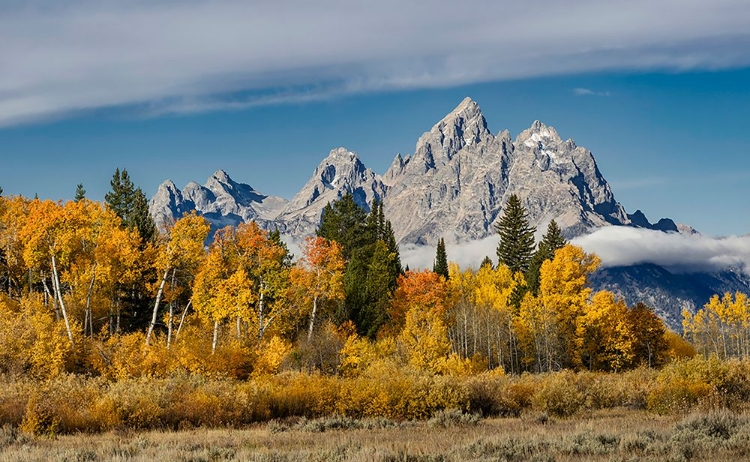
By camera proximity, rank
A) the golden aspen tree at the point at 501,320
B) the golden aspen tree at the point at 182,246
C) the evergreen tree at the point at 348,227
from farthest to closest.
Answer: the evergreen tree at the point at 348,227
the golden aspen tree at the point at 501,320
the golden aspen tree at the point at 182,246

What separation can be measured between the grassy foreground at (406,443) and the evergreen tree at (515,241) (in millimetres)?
69761

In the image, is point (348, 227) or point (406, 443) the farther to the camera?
point (348, 227)

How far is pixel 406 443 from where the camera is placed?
1656cm

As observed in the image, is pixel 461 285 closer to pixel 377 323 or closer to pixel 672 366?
pixel 377 323

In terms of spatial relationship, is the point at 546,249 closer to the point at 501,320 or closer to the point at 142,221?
the point at 501,320

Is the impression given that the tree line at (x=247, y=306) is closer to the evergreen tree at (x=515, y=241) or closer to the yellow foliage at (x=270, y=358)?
the yellow foliage at (x=270, y=358)

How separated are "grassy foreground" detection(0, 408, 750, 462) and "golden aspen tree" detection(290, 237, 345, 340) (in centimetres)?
2558

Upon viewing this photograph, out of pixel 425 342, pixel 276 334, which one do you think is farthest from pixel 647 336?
pixel 276 334

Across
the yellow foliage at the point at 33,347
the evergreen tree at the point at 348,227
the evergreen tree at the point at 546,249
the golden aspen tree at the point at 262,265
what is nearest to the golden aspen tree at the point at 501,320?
the evergreen tree at the point at 546,249

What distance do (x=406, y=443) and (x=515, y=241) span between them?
76861 mm

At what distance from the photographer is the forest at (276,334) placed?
25109 mm

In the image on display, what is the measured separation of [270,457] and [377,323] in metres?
44.7

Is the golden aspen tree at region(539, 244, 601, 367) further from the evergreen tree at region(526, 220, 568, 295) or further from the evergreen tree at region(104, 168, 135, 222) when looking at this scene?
the evergreen tree at region(104, 168, 135, 222)

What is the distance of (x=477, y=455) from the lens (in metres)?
14.2
